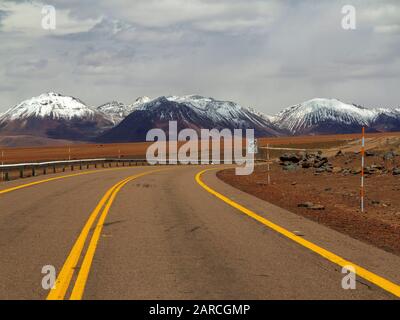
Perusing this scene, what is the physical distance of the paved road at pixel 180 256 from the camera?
6680 mm

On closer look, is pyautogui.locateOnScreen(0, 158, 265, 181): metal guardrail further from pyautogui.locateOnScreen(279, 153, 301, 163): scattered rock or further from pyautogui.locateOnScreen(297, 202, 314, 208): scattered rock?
pyautogui.locateOnScreen(297, 202, 314, 208): scattered rock

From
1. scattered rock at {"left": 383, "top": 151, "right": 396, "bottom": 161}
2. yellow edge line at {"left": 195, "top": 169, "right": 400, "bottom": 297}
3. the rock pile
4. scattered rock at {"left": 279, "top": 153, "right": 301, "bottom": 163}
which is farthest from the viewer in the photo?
scattered rock at {"left": 279, "top": 153, "right": 301, "bottom": 163}

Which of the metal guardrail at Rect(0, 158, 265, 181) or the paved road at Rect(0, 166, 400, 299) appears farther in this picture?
the metal guardrail at Rect(0, 158, 265, 181)

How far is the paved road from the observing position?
21.9ft

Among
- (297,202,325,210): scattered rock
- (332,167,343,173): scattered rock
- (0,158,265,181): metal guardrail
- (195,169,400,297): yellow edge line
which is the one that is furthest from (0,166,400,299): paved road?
(332,167,343,173): scattered rock

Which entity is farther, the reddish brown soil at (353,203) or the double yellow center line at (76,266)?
the reddish brown soil at (353,203)

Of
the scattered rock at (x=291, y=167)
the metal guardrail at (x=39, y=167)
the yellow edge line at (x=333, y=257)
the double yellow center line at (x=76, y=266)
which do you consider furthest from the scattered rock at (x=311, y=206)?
the scattered rock at (x=291, y=167)

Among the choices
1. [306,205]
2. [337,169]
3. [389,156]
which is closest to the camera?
[306,205]

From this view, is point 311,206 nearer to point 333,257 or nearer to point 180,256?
point 333,257

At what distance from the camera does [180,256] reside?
28.5 feet

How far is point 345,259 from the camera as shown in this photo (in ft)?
27.6

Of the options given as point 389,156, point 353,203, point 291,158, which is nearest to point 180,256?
point 353,203

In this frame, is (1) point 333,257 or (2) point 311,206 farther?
(2) point 311,206

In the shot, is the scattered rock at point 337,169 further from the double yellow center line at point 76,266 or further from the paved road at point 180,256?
the double yellow center line at point 76,266
